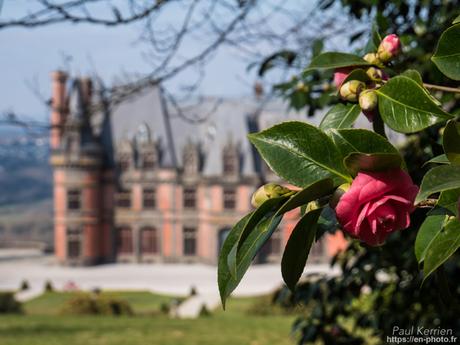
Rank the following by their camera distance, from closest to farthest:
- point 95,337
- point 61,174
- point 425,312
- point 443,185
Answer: point 443,185 < point 425,312 < point 95,337 < point 61,174

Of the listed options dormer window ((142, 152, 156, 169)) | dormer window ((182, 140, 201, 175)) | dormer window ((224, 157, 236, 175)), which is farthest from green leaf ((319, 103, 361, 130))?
dormer window ((142, 152, 156, 169))

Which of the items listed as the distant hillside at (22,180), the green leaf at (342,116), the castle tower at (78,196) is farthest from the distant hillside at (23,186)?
the green leaf at (342,116)

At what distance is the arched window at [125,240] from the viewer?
29938mm

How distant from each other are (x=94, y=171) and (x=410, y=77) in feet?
94.0

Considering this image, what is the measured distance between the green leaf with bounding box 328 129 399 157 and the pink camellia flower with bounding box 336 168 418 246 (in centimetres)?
5

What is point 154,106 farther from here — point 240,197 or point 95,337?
point 95,337

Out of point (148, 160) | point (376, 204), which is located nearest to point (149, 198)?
point (148, 160)

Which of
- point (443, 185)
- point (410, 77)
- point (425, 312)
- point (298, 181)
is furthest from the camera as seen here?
point (425, 312)

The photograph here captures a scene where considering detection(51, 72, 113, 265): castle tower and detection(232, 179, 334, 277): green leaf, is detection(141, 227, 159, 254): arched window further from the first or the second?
detection(232, 179, 334, 277): green leaf

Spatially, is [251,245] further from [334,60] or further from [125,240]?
[125,240]

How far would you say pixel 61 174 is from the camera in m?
28.8

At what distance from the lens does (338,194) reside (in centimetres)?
84

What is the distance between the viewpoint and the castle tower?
28578 millimetres

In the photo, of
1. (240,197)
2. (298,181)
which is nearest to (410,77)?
(298,181)
